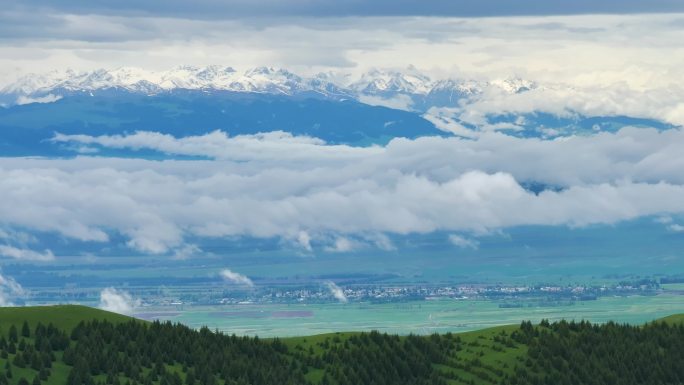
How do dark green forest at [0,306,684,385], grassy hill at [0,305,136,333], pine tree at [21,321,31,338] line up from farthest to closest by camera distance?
grassy hill at [0,305,136,333], pine tree at [21,321,31,338], dark green forest at [0,306,684,385]

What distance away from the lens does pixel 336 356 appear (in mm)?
158750

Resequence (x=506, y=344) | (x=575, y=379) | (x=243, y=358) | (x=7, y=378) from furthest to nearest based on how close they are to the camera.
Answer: (x=506, y=344) < (x=575, y=379) < (x=243, y=358) < (x=7, y=378)

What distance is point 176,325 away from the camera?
511 ft

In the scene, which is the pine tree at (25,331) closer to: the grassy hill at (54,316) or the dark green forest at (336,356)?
the dark green forest at (336,356)

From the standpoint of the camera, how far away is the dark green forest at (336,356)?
134 metres

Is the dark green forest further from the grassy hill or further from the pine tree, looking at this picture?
the grassy hill

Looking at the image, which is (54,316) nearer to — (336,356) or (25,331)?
(25,331)

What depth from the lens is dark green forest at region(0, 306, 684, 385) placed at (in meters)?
134

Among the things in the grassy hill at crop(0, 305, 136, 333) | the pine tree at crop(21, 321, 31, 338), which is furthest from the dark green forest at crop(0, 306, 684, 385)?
the grassy hill at crop(0, 305, 136, 333)

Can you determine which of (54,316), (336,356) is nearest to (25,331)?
(54,316)

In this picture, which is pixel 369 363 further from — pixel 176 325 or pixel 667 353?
pixel 667 353

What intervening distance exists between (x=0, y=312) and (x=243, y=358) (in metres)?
23.8

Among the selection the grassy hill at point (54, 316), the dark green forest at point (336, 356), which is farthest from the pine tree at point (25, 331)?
the grassy hill at point (54, 316)

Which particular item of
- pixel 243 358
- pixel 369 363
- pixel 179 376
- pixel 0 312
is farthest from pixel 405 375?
pixel 0 312
